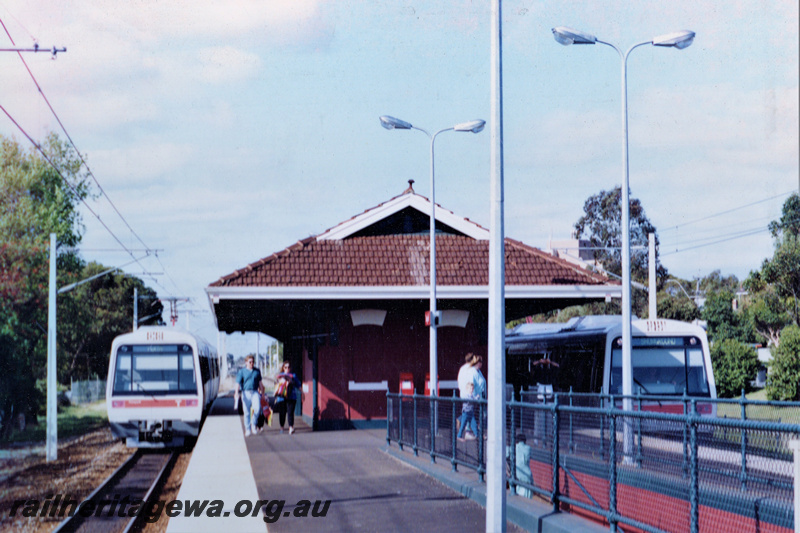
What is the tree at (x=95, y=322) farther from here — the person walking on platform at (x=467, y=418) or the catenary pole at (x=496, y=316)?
the catenary pole at (x=496, y=316)

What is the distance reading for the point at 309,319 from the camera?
81.6 ft

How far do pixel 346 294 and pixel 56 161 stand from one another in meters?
38.3

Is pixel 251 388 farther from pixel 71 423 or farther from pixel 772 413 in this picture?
pixel 71 423

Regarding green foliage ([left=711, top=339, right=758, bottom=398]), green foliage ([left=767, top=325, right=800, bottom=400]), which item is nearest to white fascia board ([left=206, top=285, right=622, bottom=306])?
green foliage ([left=767, top=325, right=800, bottom=400])

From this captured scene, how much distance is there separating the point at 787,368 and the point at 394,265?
1869 cm

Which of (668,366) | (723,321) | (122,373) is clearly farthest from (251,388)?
(723,321)

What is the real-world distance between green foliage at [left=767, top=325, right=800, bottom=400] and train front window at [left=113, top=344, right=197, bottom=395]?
2301 centimetres

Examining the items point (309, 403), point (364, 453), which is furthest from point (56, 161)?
point (364, 453)

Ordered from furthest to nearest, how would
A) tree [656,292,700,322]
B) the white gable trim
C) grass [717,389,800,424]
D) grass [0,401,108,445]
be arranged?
1. tree [656,292,700,322]
2. grass [0,401,108,445]
3. the white gable trim
4. grass [717,389,800,424]

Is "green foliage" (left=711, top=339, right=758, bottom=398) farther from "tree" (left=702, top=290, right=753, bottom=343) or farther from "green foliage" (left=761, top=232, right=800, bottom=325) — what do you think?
"tree" (left=702, top=290, right=753, bottom=343)

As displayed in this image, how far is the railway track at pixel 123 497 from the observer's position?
38.5 ft

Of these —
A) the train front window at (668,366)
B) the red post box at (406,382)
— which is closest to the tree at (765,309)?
the red post box at (406,382)

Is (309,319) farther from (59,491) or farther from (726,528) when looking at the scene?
(726,528)

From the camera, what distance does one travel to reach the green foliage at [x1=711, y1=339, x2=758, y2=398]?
44344 millimetres
